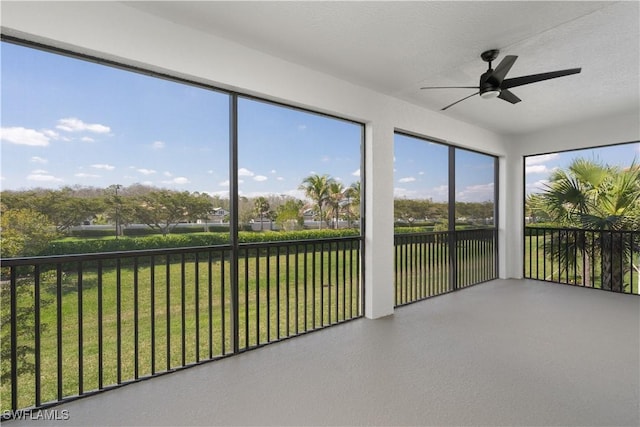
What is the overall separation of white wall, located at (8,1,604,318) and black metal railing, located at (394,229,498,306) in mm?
518

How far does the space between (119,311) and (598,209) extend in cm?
610

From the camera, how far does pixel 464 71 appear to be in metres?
2.91

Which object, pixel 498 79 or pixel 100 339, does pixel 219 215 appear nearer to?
pixel 100 339

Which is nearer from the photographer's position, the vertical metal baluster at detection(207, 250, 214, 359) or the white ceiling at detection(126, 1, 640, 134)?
A: the white ceiling at detection(126, 1, 640, 134)

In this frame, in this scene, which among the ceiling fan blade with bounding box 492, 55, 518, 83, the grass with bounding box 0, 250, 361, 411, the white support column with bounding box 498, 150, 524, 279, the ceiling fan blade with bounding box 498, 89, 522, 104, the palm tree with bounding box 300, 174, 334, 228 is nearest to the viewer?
the grass with bounding box 0, 250, 361, 411

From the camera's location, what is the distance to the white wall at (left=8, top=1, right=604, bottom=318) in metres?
1.81

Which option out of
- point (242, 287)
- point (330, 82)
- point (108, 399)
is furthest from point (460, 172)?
point (108, 399)

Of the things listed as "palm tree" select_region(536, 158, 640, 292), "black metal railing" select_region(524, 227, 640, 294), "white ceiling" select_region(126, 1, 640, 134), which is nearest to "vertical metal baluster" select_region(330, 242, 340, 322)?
"white ceiling" select_region(126, 1, 640, 134)

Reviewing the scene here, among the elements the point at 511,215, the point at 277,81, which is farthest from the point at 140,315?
the point at 511,215

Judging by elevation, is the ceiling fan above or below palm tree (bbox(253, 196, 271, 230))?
above

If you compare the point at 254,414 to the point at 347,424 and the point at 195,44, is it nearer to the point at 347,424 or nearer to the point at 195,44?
the point at 347,424

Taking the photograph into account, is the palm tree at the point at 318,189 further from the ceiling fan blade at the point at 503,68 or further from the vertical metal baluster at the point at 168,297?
the ceiling fan blade at the point at 503,68

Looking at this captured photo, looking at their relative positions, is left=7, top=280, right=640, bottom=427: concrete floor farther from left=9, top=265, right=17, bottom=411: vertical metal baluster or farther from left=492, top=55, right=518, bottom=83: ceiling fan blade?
left=492, top=55, right=518, bottom=83: ceiling fan blade

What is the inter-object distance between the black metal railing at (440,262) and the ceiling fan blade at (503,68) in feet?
6.71
